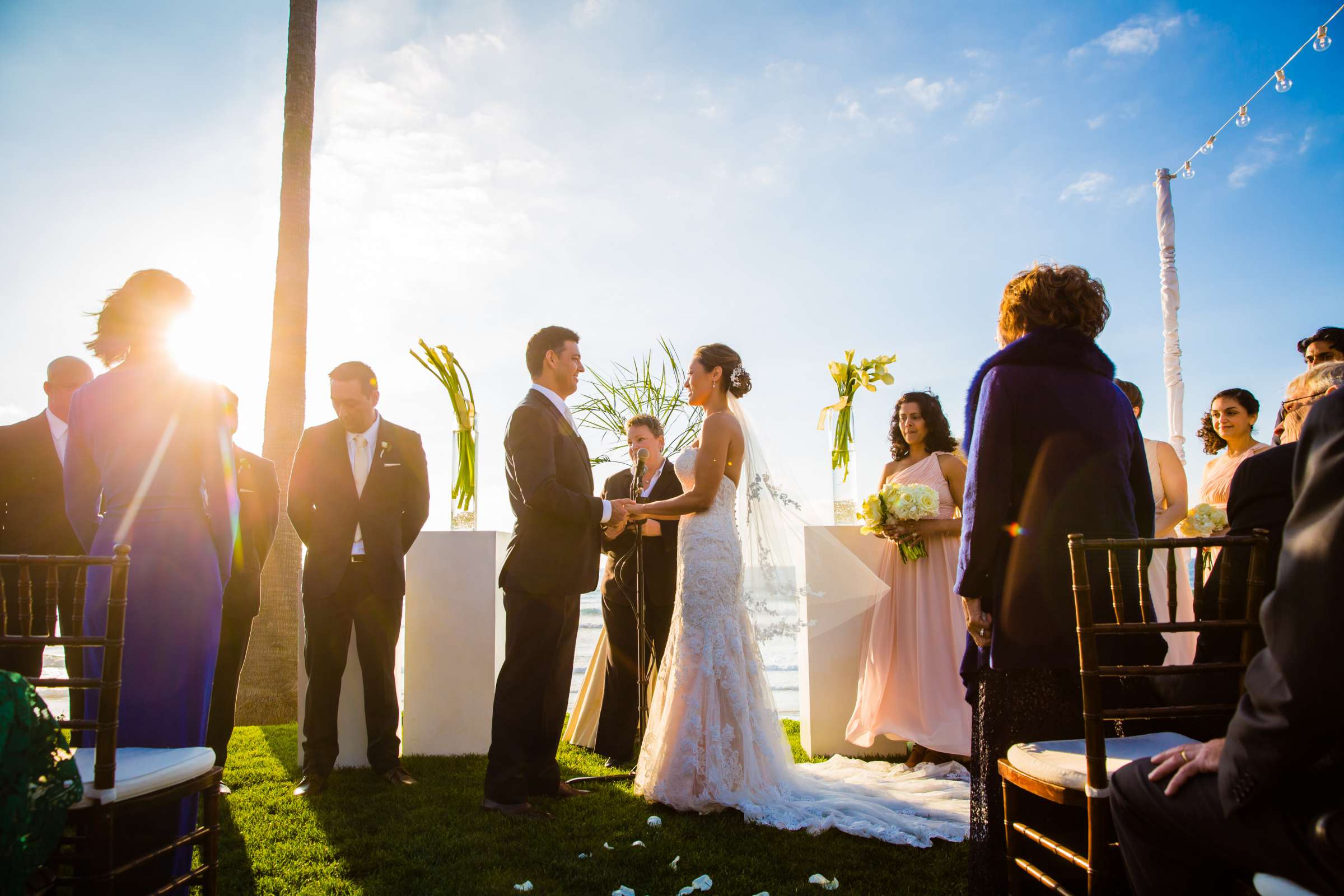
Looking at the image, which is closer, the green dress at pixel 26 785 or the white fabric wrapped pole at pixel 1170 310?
the green dress at pixel 26 785

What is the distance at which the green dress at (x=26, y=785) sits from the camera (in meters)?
1.42

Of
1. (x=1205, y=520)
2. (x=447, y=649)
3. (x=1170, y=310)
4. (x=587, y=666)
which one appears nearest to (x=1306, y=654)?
(x=1205, y=520)

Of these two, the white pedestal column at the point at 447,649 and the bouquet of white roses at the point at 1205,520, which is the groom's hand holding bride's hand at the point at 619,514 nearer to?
the white pedestal column at the point at 447,649

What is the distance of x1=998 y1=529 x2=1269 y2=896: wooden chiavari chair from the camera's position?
1887mm

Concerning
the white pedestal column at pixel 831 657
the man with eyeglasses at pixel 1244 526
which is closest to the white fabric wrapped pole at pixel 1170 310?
the white pedestal column at pixel 831 657

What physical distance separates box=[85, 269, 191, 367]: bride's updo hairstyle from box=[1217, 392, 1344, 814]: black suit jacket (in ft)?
10.4

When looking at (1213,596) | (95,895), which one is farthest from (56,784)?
(1213,596)

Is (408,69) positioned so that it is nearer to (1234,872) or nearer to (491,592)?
(491,592)

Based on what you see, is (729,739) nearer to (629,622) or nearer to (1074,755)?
(629,622)

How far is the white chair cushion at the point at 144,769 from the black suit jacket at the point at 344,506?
2.30m

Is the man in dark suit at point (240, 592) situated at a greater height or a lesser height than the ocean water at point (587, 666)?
greater

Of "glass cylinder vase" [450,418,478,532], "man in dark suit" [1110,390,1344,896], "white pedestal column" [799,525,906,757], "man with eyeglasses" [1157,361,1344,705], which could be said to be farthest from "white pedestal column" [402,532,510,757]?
"man in dark suit" [1110,390,1344,896]

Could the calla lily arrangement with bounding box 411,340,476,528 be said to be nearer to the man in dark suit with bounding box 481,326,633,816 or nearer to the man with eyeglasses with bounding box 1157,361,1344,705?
the man in dark suit with bounding box 481,326,633,816

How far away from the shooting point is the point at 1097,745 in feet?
6.19
